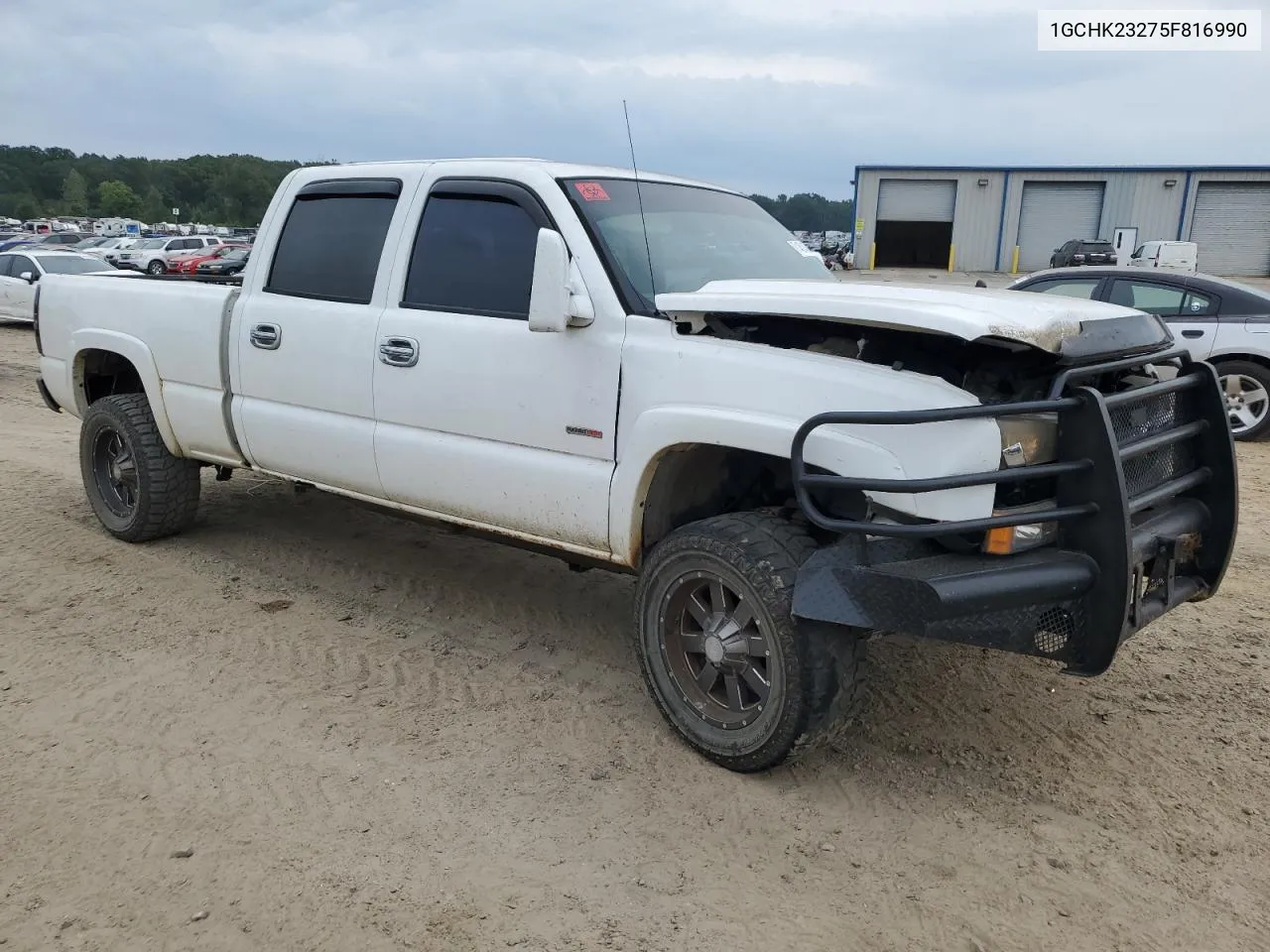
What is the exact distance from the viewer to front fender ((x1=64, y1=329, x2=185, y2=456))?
5.39 m

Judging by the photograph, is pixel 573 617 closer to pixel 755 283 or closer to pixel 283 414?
pixel 283 414

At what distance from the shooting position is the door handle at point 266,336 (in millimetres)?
4711

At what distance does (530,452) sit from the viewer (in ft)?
12.6

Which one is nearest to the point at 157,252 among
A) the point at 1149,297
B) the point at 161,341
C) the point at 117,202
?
the point at 161,341

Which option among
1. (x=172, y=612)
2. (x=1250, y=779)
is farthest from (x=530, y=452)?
(x=1250, y=779)

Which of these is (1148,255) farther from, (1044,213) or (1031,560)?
(1031,560)

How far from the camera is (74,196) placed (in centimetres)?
10444

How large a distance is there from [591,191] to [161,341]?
8.84 ft

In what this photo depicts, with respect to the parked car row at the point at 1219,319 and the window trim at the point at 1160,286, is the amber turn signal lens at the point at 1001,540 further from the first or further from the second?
the window trim at the point at 1160,286

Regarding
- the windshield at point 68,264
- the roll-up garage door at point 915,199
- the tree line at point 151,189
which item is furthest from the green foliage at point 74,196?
the windshield at point 68,264

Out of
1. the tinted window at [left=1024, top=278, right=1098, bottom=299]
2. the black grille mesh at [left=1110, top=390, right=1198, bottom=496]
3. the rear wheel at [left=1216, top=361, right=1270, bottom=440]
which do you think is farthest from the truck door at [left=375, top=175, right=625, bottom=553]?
the rear wheel at [left=1216, top=361, right=1270, bottom=440]

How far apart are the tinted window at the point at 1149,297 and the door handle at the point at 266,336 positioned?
24.4ft

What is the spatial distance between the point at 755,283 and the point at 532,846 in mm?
1992

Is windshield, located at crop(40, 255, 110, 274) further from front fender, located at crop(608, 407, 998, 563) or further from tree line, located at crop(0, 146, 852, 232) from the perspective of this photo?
tree line, located at crop(0, 146, 852, 232)
